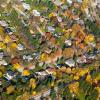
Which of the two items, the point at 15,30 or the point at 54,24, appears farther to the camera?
the point at 54,24

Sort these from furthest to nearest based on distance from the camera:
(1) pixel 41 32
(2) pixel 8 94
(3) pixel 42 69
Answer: (1) pixel 41 32, (3) pixel 42 69, (2) pixel 8 94

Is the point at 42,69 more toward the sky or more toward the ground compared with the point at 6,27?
more toward the ground

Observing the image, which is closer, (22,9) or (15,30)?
(15,30)

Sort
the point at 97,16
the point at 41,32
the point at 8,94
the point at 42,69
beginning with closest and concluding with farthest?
the point at 8,94, the point at 42,69, the point at 41,32, the point at 97,16

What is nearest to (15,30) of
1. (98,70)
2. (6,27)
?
(6,27)

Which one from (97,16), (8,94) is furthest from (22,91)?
(97,16)

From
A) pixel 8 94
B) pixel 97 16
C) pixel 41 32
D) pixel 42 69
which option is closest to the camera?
pixel 8 94

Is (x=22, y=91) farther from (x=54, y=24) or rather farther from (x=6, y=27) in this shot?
(x=54, y=24)

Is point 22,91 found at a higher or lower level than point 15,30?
lower

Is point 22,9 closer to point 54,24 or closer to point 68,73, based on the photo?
point 54,24
